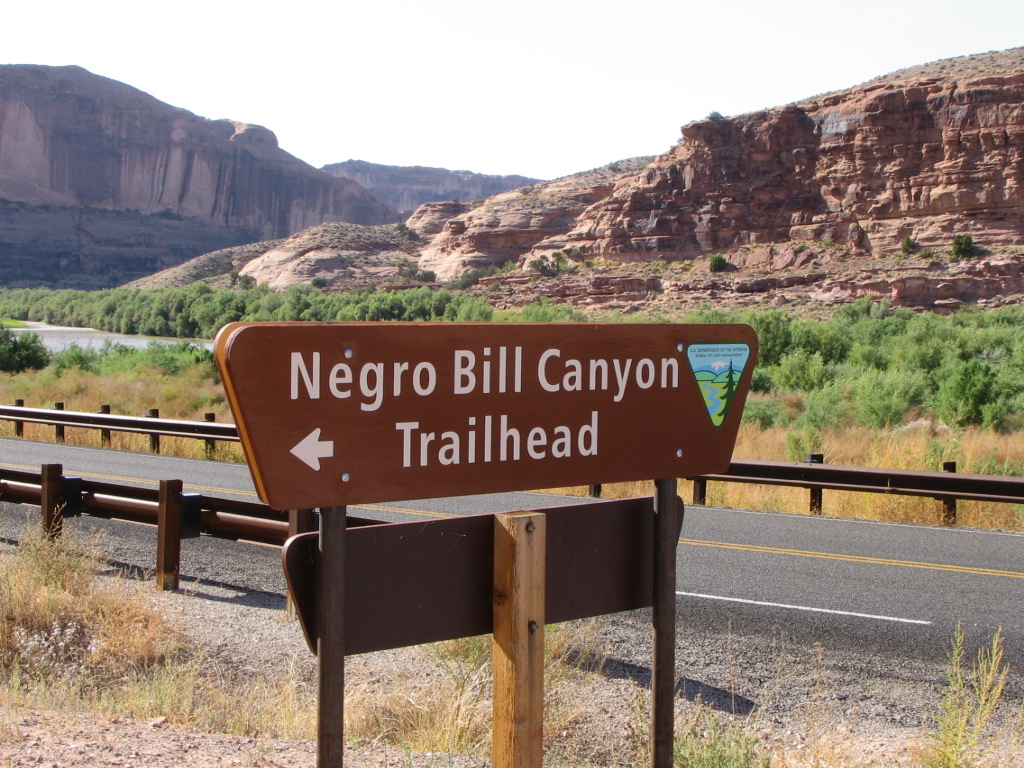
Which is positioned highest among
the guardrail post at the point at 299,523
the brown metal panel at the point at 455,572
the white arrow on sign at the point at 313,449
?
the white arrow on sign at the point at 313,449

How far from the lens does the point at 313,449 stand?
236 cm

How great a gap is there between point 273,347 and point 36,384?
2649cm

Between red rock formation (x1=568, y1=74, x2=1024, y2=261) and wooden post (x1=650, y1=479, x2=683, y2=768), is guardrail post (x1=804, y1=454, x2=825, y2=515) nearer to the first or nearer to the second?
wooden post (x1=650, y1=479, x2=683, y2=768)

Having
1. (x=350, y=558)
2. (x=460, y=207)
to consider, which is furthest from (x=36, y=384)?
(x=460, y=207)

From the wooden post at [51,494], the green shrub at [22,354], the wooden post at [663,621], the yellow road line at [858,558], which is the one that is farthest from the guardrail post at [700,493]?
the green shrub at [22,354]

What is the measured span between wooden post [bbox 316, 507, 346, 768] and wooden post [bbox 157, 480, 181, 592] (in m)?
4.89

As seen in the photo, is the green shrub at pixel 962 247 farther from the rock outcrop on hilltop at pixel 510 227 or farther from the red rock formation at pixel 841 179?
the rock outcrop on hilltop at pixel 510 227

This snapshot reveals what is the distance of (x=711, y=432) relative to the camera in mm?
3113

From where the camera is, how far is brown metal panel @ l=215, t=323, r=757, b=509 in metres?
2.31

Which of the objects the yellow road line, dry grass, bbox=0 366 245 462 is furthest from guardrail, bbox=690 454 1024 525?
dry grass, bbox=0 366 245 462

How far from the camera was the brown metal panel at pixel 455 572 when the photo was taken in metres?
2.46

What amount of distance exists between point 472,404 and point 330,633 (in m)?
0.68

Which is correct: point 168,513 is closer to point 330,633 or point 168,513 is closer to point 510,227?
point 330,633

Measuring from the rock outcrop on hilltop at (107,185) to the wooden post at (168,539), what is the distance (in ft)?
487
